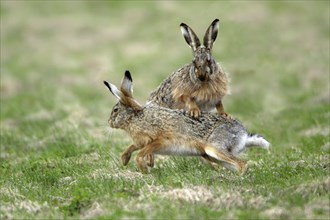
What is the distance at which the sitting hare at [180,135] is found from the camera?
10570mm

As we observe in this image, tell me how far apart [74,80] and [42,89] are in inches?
77.7

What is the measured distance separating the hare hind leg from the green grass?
147 millimetres

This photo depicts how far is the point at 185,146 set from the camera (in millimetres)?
10703

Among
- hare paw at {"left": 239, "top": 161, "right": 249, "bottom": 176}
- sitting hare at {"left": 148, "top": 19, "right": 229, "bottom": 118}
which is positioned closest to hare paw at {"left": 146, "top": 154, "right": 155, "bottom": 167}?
sitting hare at {"left": 148, "top": 19, "right": 229, "bottom": 118}

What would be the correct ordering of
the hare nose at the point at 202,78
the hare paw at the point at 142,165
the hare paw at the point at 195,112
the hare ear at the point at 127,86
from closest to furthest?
the hare paw at the point at 142,165
the hare paw at the point at 195,112
the hare ear at the point at 127,86
the hare nose at the point at 202,78

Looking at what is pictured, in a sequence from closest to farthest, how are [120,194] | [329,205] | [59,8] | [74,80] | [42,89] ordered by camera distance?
[329,205] → [120,194] → [42,89] → [74,80] → [59,8]

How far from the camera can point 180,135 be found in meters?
10.8

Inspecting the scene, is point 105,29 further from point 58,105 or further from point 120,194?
point 120,194

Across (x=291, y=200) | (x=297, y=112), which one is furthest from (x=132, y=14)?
(x=291, y=200)

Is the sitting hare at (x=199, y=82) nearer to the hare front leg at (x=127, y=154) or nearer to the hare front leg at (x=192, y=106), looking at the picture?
the hare front leg at (x=192, y=106)

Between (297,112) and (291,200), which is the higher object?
(297,112)

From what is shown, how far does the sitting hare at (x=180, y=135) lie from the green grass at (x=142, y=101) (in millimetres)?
258

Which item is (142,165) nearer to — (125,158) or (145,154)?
(145,154)

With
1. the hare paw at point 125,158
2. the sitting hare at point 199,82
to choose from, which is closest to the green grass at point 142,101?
the hare paw at point 125,158
